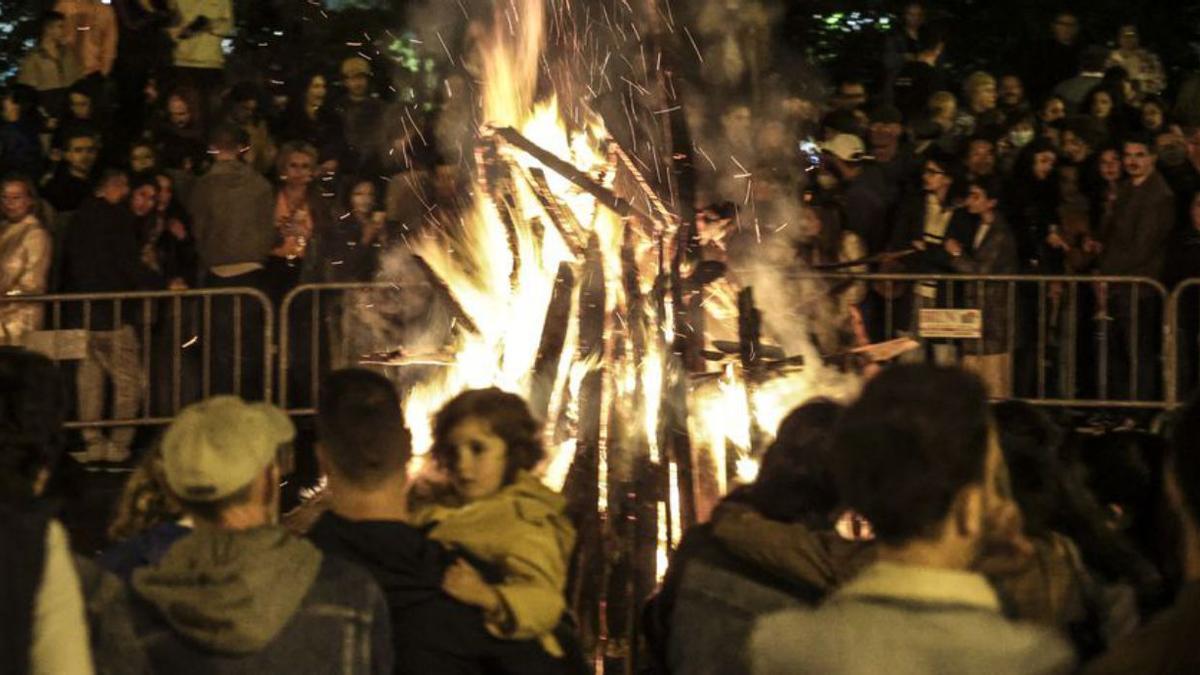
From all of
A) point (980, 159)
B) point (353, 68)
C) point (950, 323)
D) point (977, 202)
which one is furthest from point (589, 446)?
point (353, 68)

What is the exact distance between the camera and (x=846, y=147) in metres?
15.2

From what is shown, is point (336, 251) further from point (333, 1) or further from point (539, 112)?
point (333, 1)

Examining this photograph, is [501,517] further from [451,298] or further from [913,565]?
[451,298]

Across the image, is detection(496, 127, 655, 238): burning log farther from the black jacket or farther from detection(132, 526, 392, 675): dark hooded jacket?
detection(132, 526, 392, 675): dark hooded jacket

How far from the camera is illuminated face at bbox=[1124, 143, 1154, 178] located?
563 inches

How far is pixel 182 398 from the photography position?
45.7 ft

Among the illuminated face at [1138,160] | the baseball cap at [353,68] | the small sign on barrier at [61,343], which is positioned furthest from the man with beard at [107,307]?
the illuminated face at [1138,160]

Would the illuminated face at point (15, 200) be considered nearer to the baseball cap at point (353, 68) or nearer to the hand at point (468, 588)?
the baseball cap at point (353, 68)

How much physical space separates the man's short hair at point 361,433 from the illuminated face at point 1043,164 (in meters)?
9.91

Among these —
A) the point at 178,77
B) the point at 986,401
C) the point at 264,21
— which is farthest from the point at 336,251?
the point at 986,401

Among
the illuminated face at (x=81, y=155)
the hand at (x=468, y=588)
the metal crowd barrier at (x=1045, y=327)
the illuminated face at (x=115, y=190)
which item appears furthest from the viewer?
the illuminated face at (x=81, y=155)

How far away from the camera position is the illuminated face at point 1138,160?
46.9ft

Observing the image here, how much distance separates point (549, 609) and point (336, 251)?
873 cm

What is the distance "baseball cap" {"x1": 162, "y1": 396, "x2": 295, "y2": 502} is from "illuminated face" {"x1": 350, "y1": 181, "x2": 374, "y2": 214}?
9.20 m
